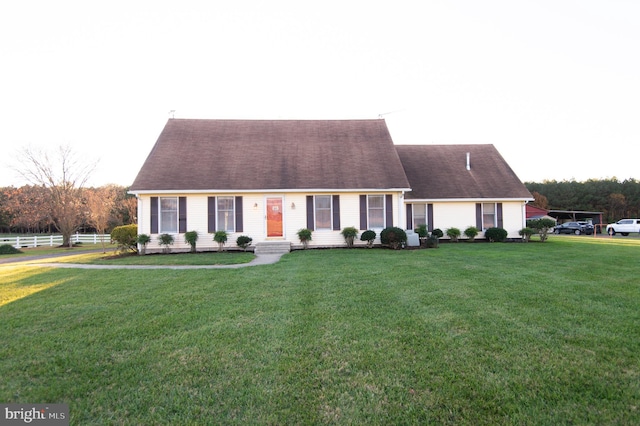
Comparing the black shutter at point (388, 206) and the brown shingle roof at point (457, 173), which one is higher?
the brown shingle roof at point (457, 173)

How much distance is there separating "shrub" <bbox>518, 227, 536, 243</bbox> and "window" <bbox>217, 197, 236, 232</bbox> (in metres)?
14.7

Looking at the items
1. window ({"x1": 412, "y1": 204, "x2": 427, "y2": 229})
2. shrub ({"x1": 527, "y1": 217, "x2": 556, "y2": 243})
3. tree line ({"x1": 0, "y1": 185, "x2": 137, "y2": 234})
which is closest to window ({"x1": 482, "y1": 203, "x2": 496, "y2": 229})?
shrub ({"x1": 527, "y1": 217, "x2": 556, "y2": 243})

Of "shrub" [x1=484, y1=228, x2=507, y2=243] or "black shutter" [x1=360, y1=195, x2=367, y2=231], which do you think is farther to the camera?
"shrub" [x1=484, y1=228, x2=507, y2=243]

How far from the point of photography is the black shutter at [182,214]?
1469 centimetres

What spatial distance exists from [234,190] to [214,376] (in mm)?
12017

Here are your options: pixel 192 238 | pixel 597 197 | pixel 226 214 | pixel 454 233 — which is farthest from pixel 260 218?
pixel 597 197

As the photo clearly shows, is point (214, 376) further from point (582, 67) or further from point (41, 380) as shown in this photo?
point (582, 67)

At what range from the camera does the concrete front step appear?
543 inches

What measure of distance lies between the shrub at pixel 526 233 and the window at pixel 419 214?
5.05 metres

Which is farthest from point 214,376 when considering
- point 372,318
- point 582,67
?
point 582,67

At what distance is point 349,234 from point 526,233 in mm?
9694

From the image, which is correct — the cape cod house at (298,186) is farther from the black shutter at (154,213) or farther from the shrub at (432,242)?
the shrub at (432,242)

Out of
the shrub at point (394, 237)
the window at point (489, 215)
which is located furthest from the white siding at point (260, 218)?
the window at point (489, 215)

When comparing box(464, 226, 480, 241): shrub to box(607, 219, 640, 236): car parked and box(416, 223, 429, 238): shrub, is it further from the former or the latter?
box(607, 219, 640, 236): car parked
